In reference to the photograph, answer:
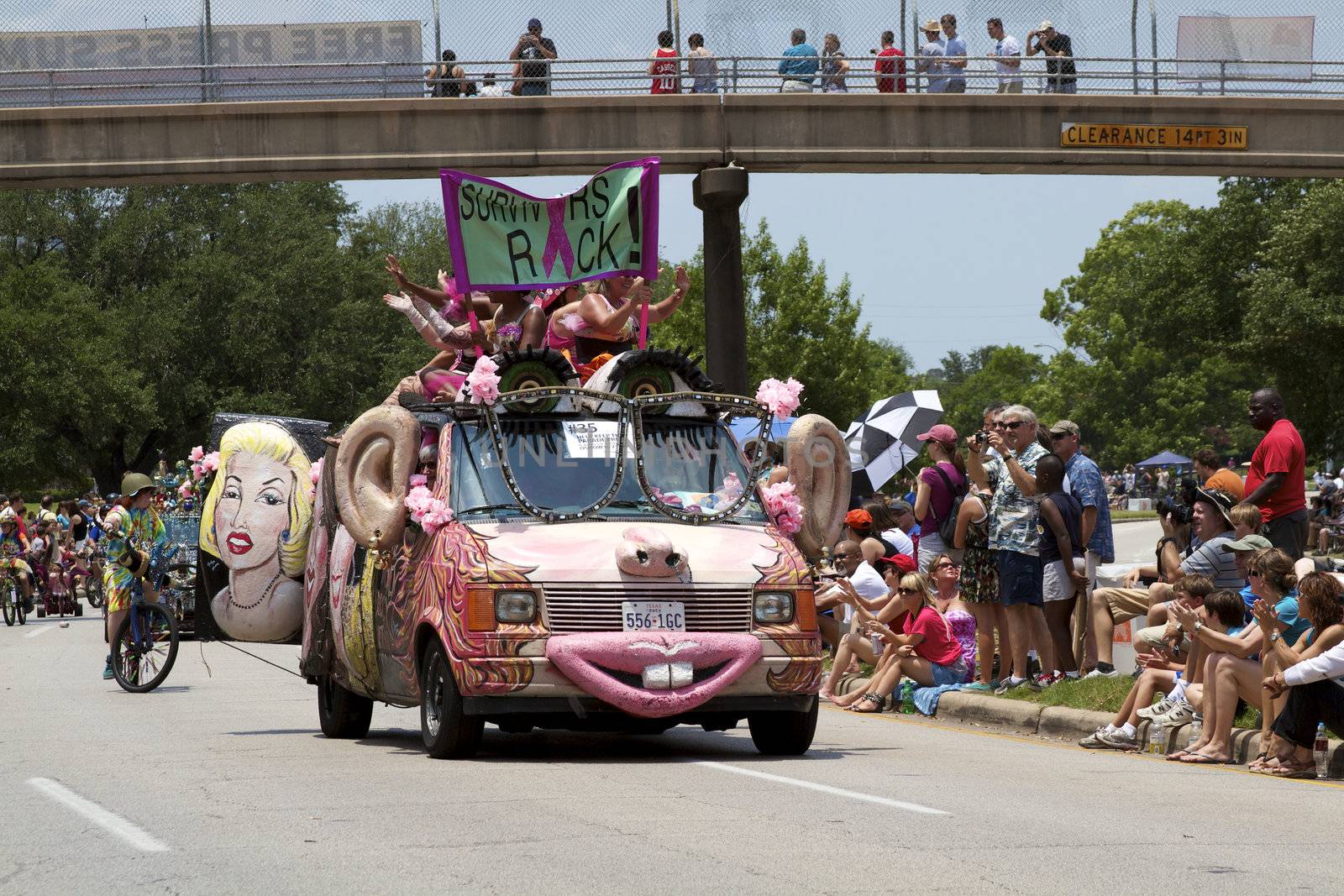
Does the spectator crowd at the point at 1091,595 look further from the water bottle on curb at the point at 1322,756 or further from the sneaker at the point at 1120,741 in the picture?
the water bottle on curb at the point at 1322,756

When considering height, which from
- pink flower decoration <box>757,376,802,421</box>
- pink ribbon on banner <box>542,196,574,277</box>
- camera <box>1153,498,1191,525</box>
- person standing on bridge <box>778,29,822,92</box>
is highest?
person standing on bridge <box>778,29,822,92</box>

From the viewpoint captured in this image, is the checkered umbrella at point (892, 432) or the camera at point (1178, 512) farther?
the checkered umbrella at point (892, 432)

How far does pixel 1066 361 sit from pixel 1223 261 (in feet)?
119

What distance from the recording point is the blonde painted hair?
14930 millimetres

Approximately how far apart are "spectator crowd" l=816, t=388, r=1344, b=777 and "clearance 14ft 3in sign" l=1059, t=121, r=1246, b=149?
1065 cm

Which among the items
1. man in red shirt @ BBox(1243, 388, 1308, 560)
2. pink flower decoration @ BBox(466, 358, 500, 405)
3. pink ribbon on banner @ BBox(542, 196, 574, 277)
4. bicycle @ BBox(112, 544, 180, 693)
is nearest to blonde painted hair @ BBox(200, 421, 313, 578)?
pink ribbon on banner @ BBox(542, 196, 574, 277)

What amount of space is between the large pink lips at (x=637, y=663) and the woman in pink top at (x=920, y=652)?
202 inches

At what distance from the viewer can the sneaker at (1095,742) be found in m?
13.0

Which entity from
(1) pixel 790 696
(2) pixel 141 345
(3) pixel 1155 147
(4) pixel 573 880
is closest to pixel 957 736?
(1) pixel 790 696

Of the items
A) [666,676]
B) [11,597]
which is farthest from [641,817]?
[11,597]

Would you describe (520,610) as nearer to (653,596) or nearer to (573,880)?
(653,596)

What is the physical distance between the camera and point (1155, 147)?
28188 mm

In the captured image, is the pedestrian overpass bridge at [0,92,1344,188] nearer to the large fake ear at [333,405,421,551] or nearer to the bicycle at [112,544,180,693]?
the bicycle at [112,544,180,693]

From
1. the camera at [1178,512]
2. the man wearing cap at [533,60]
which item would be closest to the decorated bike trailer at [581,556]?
the camera at [1178,512]
